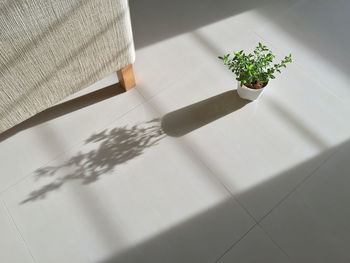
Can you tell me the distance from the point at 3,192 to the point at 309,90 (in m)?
1.64

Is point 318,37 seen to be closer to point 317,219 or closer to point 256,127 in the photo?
point 256,127

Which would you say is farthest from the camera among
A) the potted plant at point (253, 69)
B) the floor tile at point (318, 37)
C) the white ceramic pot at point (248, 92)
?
the floor tile at point (318, 37)

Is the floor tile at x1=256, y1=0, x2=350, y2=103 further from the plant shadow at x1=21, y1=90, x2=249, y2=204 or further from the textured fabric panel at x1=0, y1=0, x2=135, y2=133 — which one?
the textured fabric panel at x1=0, y1=0, x2=135, y2=133

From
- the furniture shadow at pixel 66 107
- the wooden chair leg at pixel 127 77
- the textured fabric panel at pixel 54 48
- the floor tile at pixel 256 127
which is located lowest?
the floor tile at pixel 256 127

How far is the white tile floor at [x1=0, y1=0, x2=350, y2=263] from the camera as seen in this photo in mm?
1371

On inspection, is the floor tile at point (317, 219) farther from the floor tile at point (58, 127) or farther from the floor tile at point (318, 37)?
the floor tile at point (58, 127)

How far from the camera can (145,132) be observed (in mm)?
1604

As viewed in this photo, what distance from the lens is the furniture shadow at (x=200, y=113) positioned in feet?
5.29

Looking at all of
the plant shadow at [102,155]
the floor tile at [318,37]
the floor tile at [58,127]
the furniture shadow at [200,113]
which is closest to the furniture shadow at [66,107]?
the floor tile at [58,127]

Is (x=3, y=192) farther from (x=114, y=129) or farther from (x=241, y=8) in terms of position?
(x=241, y=8)

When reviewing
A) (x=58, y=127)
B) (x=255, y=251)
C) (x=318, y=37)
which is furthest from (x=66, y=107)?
(x=318, y=37)

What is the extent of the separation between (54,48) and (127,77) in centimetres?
51

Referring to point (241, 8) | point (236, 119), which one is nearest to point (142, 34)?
point (241, 8)

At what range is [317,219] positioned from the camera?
1405 mm
